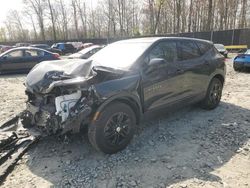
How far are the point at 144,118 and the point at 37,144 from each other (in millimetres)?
1934

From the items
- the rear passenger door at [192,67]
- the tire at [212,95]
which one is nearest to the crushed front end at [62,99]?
the rear passenger door at [192,67]

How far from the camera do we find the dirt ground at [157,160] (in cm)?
332

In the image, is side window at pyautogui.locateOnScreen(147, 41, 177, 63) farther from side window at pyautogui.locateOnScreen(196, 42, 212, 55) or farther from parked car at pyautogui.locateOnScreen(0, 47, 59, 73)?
parked car at pyautogui.locateOnScreen(0, 47, 59, 73)

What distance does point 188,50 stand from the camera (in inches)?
209

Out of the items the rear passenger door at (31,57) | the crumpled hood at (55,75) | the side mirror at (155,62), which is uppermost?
the side mirror at (155,62)

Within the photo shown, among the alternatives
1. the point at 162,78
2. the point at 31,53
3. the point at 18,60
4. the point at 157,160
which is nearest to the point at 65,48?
the point at 31,53

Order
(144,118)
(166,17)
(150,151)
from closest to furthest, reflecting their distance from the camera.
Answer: (150,151) < (144,118) < (166,17)

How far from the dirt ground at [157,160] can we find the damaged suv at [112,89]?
0.36 m

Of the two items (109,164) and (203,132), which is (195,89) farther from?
(109,164)

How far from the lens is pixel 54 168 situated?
366cm

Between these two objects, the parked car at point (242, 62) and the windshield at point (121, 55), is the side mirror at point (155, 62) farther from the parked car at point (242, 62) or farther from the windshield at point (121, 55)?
the parked car at point (242, 62)

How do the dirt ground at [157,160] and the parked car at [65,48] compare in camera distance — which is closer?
the dirt ground at [157,160]

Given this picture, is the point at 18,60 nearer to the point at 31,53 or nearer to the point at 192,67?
the point at 31,53

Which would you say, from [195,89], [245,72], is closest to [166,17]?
[245,72]
